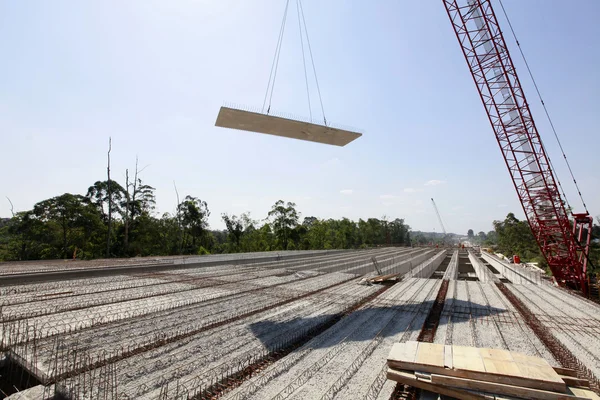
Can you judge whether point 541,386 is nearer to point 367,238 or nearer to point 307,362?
point 307,362

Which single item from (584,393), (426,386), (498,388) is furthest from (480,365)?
(584,393)

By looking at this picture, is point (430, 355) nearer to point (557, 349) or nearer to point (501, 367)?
point (501, 367)

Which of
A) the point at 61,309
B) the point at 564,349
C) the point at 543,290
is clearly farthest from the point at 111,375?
the point at 543,290

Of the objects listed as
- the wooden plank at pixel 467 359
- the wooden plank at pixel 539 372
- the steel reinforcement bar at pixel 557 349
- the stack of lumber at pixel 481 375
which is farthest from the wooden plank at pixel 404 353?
the steel reinforcement bar at pixel 557 349

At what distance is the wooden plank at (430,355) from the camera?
4945 millimetres

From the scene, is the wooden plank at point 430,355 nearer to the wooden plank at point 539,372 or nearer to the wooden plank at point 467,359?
the wooden plank at point 467,359

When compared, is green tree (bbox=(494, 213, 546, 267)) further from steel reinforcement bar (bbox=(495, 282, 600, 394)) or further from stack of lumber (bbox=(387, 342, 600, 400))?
stack of lumber (bbox=(387, 342, 600, 400))

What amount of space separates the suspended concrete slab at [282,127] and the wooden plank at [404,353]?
10057 mm

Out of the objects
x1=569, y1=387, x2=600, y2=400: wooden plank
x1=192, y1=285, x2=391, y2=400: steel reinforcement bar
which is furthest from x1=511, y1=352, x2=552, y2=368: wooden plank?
x1=192, y1=285, x2=391, y2=400: steel reinforcement bar

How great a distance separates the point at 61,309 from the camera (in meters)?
9.50

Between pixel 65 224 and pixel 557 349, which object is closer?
pixel 557 349

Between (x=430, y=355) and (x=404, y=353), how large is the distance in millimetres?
433

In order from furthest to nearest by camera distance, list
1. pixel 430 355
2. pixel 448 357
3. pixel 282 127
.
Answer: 1. pixel 282 127
2. pixel 430 355
3. pixel 448 357

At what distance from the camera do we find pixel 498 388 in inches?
169
